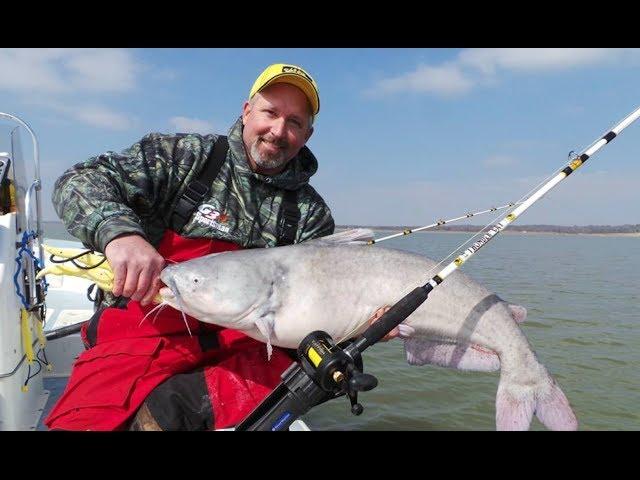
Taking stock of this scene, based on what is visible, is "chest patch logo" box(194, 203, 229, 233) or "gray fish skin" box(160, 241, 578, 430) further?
"chest patch logo" box(194, 203, 229, 233)

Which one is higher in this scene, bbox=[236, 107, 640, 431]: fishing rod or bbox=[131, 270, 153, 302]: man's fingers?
bbox=[131, 270, 153, 302]: man's fingers

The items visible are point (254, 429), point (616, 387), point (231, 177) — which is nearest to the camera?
point (254, 429)

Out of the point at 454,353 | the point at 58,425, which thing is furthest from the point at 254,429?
the point at 454,353

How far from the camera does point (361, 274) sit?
10.7ft

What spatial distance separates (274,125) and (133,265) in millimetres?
1509

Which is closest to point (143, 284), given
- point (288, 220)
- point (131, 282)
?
point (131, 282)

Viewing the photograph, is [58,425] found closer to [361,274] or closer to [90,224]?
[90,224]

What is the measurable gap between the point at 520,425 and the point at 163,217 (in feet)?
8.91

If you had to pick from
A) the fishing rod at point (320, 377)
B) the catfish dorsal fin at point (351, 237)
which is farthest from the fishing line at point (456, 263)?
the catfish dorsal fin at point (351, 237)

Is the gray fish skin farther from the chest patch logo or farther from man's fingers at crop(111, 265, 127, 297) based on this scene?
the chest patch logo

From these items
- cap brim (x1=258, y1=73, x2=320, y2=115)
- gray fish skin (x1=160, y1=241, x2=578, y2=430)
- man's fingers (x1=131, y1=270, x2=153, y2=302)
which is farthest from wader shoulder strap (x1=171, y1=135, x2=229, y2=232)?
man's fingers (x1=131, y1=270, x2=153, y2=302)

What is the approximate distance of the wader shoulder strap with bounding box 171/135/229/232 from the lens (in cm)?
342

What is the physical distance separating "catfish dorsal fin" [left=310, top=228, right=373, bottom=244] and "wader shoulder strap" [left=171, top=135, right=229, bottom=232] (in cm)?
86

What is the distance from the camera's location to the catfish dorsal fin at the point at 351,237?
3371 mm
